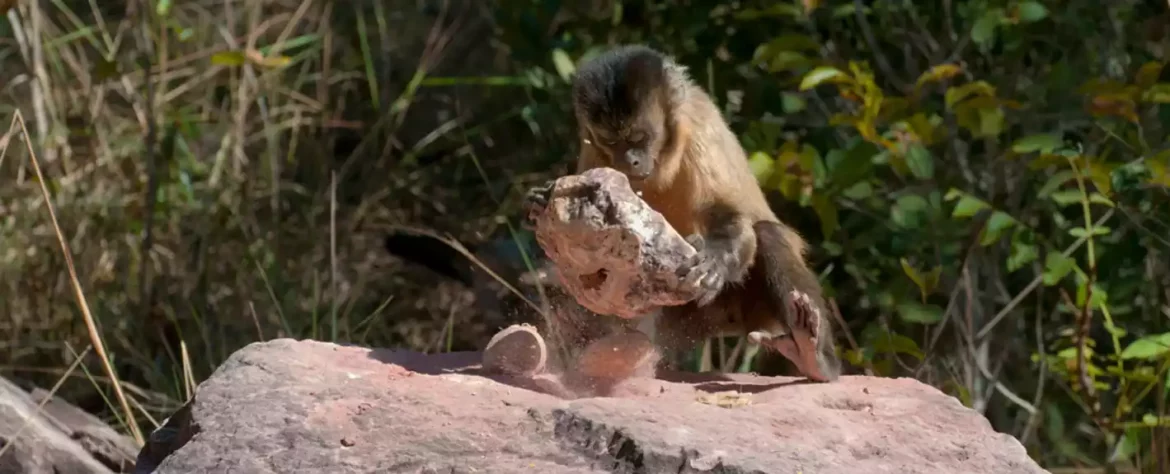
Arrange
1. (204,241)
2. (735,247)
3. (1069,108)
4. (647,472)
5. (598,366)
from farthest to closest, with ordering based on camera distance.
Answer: (204,241) < (1069,108) < (735,247) < (598,366) < (647,472)

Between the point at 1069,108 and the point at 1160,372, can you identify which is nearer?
the point at 1160,372

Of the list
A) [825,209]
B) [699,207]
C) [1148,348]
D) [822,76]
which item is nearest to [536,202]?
[699,207]

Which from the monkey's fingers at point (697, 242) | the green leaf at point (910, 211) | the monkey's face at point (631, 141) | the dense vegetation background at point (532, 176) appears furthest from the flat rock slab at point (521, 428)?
the green leaf at point (910, 211)

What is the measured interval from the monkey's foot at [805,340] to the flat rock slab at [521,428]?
0.59 ft

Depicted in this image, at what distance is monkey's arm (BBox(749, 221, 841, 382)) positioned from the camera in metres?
3.02

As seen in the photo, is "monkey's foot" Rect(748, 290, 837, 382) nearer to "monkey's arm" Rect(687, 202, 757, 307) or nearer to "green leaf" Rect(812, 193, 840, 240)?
"monkey's arm" Rect(687, 202, 757, 307)

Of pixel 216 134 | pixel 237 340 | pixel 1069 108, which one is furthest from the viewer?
pixel 216 134

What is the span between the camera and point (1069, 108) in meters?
4.07

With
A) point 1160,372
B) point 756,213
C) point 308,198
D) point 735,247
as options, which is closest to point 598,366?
point 735,247

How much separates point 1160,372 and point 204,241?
12.6ft

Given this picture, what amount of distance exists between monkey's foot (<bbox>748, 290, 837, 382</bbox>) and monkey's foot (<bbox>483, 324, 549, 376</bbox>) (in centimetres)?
62

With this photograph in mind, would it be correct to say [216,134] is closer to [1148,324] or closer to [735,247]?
[735,247]

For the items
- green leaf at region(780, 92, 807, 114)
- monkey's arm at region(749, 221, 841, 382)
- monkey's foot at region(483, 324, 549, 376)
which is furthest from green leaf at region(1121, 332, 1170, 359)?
monkey's foot at region(483, 324, 549, 376)

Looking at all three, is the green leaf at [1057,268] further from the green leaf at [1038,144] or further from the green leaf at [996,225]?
the green leaf at [1038,144]
